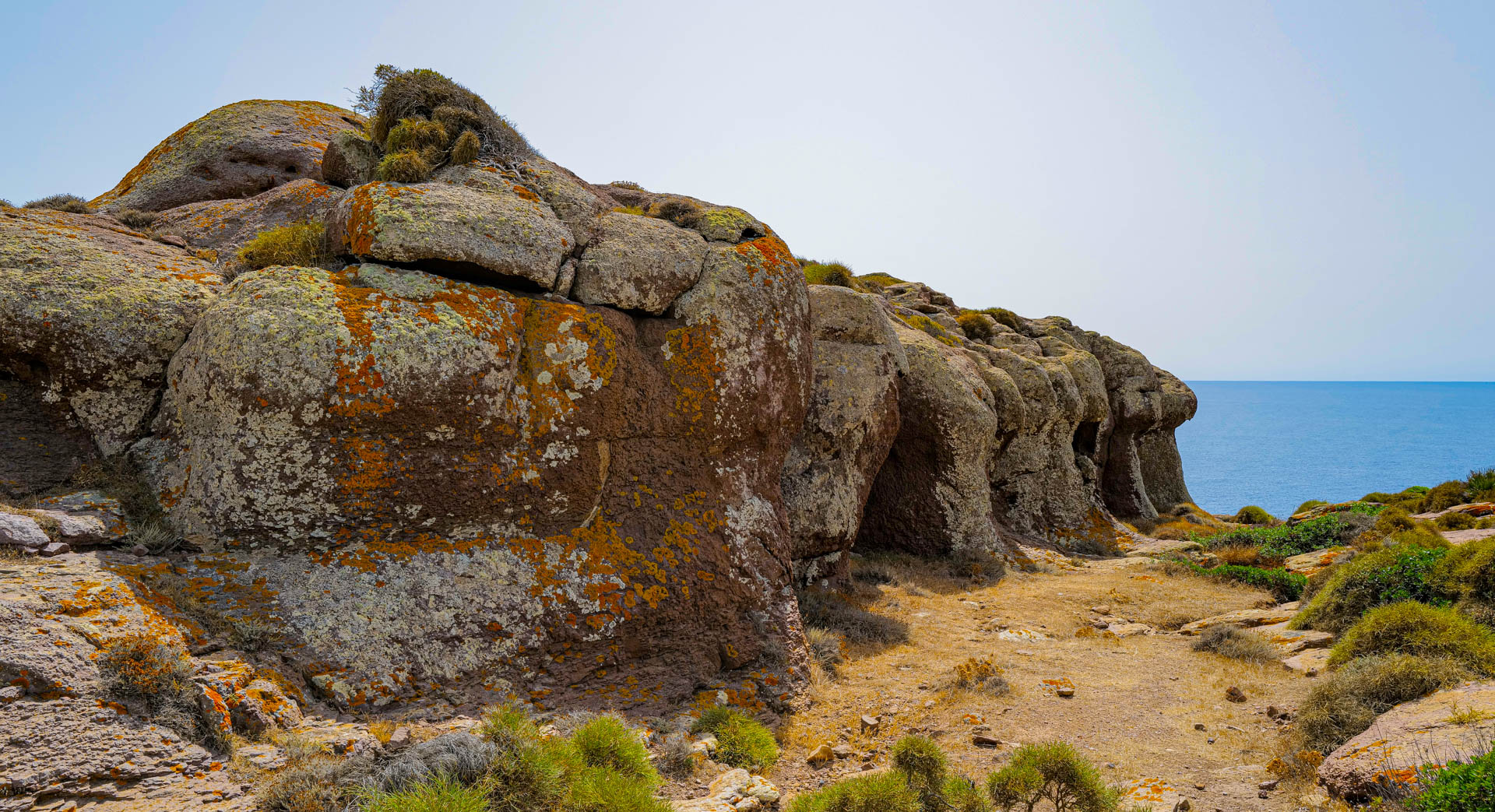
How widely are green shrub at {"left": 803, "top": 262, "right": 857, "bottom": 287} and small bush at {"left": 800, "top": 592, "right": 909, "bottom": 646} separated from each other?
26.4 feet

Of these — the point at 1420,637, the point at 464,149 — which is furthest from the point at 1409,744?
the point at 464,149

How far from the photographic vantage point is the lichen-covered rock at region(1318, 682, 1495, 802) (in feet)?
18.5

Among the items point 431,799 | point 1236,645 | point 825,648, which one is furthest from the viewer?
point 1236,645

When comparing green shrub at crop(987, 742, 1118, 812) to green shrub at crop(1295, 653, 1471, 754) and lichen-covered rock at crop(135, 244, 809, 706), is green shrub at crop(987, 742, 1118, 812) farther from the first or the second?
lichen-covered rock at crop(135, 244, 809, 706)

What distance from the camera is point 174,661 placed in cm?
521

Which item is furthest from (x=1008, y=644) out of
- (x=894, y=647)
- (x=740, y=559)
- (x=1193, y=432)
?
(x=1193, y=432)

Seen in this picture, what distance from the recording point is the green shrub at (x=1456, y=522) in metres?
16.9

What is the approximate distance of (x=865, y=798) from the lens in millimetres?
5844

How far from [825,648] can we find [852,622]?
4.61ft

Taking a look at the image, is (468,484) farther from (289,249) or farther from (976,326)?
(976,326)

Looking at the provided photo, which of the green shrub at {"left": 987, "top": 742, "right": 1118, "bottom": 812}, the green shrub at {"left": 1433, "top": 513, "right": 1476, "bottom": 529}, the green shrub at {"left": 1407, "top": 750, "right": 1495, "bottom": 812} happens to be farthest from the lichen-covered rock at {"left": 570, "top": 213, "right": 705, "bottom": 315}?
the green shrub at {"left": 1433, "top": 513, "right": 1476, "bottom": 529}

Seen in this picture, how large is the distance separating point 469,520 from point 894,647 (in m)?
6.51

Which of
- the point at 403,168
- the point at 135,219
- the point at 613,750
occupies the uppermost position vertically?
the point at 403,168

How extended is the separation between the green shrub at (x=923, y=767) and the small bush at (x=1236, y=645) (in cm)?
590
